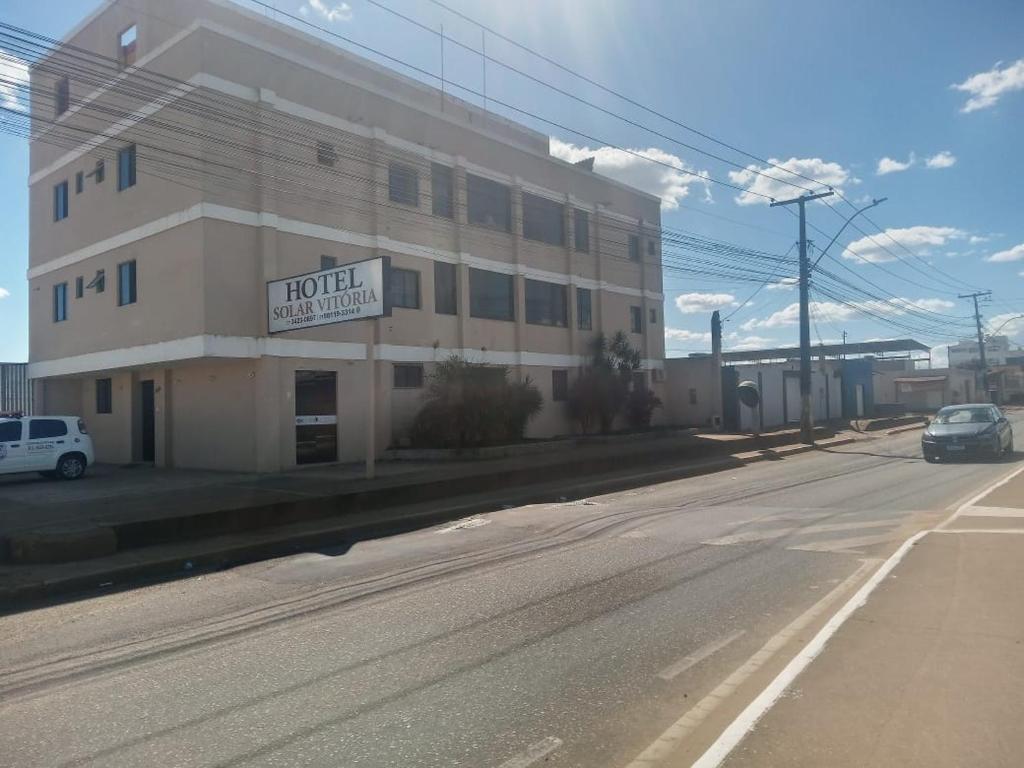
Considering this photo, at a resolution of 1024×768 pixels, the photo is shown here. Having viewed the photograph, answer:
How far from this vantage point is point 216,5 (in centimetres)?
2048

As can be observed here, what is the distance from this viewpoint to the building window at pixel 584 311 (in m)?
30.2

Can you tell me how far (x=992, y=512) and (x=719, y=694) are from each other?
878cm

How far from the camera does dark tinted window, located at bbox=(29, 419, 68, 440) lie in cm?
1812

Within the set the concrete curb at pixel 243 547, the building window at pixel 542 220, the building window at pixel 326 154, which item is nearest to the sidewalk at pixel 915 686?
the concrete curb at pixel 243 547

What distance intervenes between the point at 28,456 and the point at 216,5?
1247 centimetres

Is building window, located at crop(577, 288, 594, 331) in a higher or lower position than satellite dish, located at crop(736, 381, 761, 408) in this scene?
higher

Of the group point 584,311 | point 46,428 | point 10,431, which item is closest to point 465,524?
point 46,428

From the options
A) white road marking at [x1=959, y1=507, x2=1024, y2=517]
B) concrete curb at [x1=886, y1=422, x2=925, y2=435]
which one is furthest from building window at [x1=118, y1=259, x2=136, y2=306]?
concrete curb at [x1=886, y1=422, x2=925, y2=435]

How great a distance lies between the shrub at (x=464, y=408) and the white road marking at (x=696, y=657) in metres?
15.8

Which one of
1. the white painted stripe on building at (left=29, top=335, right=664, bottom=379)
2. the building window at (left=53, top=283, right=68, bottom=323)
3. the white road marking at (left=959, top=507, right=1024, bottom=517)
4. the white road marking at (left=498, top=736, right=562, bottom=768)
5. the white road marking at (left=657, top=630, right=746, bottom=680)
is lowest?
the white road marking at (left=498, top=736, right=562, bottom=768)

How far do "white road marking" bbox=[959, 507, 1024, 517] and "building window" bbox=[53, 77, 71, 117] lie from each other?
25054 millimetres

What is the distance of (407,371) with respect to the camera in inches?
896

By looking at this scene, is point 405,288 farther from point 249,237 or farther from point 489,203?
point 489,203

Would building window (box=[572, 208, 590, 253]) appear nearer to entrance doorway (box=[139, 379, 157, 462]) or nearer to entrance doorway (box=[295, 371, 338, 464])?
entrance doorway (box=[295, 371, 338, 464])
